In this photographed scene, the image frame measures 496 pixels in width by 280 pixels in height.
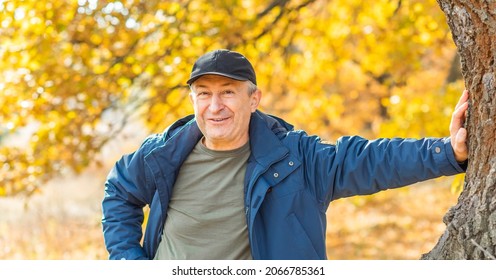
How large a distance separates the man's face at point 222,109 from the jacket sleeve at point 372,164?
0.31 metres

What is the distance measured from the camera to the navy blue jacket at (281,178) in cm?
288

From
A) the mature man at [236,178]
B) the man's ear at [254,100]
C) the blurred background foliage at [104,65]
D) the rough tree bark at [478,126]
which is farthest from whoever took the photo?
the blurred background foliage at [104,65]

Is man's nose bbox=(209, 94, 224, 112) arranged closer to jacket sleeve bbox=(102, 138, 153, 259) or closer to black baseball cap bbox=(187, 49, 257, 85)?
black baseball cap bbox=(187, 49, 257, 85)

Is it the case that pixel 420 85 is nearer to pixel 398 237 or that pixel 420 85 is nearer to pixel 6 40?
pixel 398 237

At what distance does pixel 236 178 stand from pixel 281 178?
23 cm

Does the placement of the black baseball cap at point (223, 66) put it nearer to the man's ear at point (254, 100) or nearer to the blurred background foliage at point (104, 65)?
the man's ear at point (254, 100)

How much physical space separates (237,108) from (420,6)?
3562 mm

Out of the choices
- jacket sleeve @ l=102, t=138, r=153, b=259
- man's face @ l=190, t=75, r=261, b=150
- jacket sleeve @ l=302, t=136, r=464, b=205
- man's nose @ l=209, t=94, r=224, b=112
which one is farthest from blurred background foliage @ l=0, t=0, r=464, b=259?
jacket sleeve @ l=102, t=138, r=153, b=259

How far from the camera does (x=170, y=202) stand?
130 inches

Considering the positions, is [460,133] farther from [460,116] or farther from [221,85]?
[221,85]

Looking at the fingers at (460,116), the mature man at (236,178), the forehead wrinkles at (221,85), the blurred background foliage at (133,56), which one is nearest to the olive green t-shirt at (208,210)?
the mature man at (236,178)

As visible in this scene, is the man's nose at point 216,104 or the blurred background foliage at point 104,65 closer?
the man's nose at point 216,104

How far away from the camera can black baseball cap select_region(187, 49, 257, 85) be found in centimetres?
310
